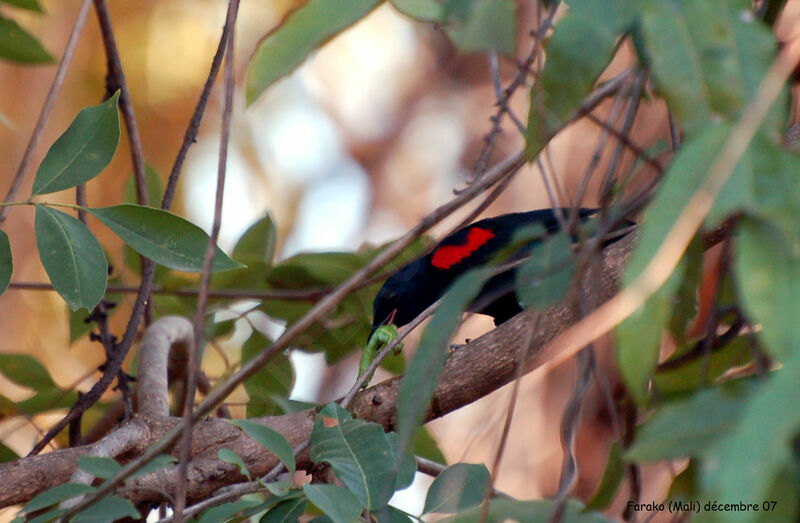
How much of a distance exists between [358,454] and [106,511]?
0.34m

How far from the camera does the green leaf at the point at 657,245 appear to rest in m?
0.59

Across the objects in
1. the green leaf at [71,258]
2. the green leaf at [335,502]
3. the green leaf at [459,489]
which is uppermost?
the green leaf at [71,258]

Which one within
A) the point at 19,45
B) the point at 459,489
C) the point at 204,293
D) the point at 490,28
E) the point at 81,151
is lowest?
the point at 459,489

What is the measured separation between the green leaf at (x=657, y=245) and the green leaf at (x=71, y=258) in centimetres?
90

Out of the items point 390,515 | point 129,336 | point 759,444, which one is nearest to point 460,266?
point 129,336

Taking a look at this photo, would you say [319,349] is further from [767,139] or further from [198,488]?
[767,139]

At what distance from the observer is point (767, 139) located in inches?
24.1

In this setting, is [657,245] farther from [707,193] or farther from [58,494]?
[58,494]

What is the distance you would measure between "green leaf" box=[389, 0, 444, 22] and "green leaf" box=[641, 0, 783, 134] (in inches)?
13.3

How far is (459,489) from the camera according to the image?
1.14 metres

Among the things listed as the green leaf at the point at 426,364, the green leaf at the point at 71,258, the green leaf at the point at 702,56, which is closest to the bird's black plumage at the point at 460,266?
the green leaf at the point at 71,258

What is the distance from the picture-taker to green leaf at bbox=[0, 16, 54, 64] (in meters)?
1.97

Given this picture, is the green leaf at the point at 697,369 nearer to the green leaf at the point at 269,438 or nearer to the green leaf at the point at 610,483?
the green leaf at the point at 610,483

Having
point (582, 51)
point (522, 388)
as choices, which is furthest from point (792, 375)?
point (522, 388)
